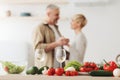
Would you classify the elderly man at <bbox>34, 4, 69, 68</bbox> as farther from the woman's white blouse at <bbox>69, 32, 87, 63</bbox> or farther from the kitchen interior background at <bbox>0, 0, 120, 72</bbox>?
the kitchen interior background at <bbox>0, 0, 120, 72</bbox>

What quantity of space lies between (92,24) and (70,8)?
0.41 metres

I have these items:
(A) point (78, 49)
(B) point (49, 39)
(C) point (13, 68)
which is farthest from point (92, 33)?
(C) point (13, 68)

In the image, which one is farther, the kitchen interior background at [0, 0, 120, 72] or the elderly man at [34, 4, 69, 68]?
the kitchen interior background at [0, 0, 120, 72]

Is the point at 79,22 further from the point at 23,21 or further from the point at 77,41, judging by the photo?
the point at 23,21

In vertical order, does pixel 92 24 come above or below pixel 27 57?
above

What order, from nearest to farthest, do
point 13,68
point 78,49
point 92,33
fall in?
point 13,68
point 78,49
point 92,33

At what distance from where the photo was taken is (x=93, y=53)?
480 cm

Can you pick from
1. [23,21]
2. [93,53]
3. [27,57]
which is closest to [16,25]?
[23,21]

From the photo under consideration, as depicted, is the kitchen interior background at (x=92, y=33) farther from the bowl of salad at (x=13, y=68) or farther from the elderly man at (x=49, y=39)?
the bowl of salad at (x=13, y=68)

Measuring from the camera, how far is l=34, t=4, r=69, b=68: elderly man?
357 cm

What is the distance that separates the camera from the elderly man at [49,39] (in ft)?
11.7

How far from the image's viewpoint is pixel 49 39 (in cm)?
370

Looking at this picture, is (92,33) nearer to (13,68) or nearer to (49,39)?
(49,39)

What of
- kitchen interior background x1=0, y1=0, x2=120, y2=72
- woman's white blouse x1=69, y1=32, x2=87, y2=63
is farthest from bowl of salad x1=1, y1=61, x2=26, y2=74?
kitchen interior background x1=0, y1=0, x2=120, y2=72
